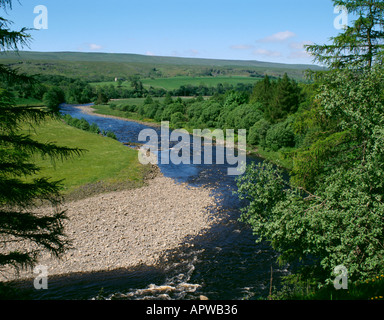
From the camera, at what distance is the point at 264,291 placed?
16312mm

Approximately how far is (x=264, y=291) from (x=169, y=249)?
309 inches

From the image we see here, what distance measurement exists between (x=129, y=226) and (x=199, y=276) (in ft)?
29.1

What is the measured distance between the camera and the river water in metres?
16.7

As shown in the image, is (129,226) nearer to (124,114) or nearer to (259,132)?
(259,132)

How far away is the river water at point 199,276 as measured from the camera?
54.7 ft

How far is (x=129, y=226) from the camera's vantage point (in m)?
25.1

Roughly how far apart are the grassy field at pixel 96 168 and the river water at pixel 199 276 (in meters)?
12.4

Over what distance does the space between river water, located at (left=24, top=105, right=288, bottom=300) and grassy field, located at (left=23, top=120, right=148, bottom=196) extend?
12.4 meters

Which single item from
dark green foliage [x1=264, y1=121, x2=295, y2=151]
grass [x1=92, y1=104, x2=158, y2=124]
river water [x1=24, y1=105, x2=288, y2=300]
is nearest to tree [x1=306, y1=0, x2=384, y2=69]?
river water [x1=24, y1=105, x2=288, y2=300]

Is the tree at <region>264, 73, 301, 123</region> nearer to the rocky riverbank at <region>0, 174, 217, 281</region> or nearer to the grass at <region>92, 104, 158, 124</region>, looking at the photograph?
the rocky riverbank at <region>0, 174, 217, 281</region>

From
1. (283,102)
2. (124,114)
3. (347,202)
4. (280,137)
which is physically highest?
(283,102)

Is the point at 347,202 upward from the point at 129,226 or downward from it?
upward

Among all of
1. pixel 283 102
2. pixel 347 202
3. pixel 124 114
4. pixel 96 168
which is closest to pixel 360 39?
pixel 347 202
